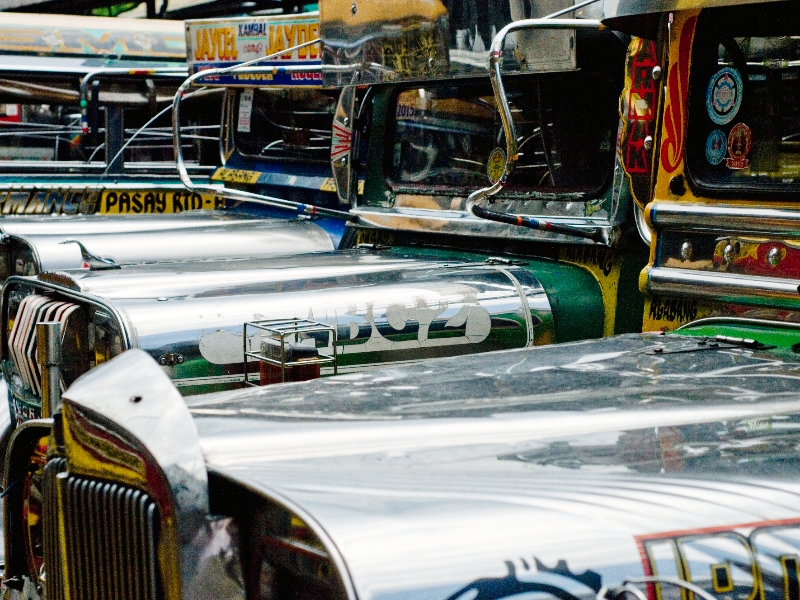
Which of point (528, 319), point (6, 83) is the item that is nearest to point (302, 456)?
point (528, 319)

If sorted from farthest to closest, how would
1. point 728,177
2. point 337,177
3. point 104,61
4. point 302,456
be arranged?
point 104,61 < point 337,177 < point 728,177 < point 302,456

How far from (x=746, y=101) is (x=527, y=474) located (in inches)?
54.1

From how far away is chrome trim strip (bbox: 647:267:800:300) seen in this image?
2293 mm

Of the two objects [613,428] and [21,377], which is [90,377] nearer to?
[613,428]

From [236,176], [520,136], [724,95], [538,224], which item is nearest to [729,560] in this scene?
[724,95]

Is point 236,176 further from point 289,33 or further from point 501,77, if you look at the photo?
point 501,77

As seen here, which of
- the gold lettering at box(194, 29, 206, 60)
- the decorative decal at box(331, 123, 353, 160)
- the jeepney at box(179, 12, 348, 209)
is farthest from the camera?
the gold lettering at box(194, 29, 206, 60)

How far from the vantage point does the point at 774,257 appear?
2322mm

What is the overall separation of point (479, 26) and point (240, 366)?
1254mm

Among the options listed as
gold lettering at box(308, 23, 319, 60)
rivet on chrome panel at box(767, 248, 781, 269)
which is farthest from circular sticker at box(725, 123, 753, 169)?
gold lettering at box(308, 23, 319, 60)

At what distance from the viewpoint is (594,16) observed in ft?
9.95

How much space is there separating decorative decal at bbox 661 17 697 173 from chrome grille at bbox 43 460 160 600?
154 cm

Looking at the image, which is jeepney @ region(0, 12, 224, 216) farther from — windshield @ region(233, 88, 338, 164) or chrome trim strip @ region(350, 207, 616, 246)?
chrome trim strip @ region(350, 207, 616, 246)

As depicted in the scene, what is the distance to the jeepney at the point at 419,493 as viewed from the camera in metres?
1.22
